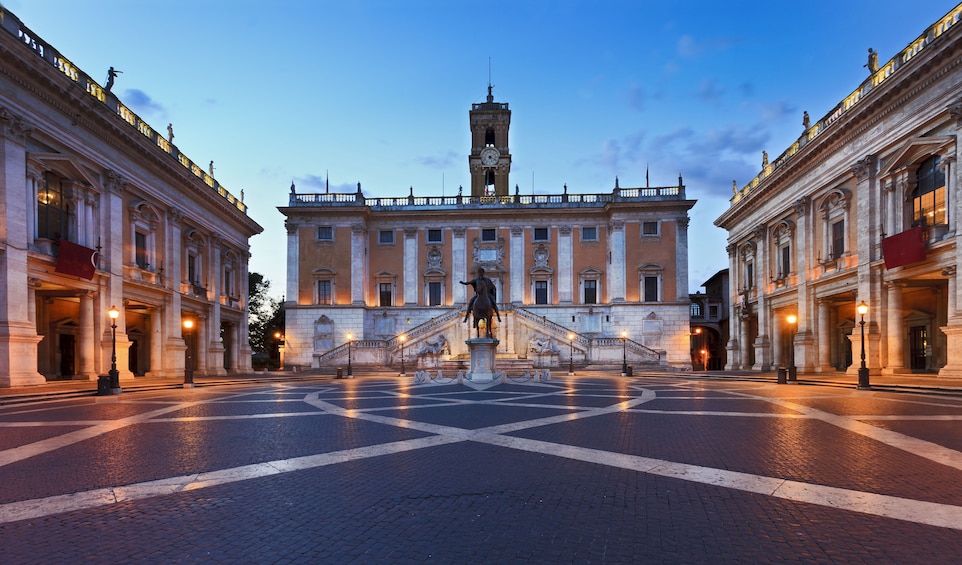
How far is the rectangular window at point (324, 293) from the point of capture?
182 ft

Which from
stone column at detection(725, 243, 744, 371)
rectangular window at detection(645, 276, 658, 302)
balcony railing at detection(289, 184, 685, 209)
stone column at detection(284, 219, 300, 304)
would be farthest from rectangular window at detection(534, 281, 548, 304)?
stone column at detection(284, 219, 300, 304)

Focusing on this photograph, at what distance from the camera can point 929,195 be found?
82.8 ft

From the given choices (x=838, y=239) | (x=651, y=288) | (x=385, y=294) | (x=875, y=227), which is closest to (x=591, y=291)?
(x=651, y=288)

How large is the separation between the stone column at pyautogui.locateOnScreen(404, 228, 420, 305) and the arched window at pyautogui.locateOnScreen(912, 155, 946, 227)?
40211 millimetres

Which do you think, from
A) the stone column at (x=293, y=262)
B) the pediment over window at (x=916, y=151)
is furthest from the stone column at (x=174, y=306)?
the pediment over window at (x=916, y=151)

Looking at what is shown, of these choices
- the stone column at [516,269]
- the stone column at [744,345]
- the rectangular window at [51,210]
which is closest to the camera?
the rectangular window at [51,210]

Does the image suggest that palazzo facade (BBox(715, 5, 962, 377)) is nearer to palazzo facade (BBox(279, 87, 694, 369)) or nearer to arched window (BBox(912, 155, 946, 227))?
arched window (BBox(912, 155, 946, 227))

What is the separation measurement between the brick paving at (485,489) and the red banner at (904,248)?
13669 mm

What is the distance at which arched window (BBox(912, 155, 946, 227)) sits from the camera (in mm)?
24448

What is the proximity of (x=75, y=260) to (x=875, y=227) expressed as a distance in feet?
124

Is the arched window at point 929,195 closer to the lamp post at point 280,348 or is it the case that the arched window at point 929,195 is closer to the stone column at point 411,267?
the stone column at point 411,267

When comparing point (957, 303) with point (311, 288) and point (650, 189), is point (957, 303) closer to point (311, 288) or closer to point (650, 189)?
point (650, 189)

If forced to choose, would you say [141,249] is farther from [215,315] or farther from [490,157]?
[490,157]

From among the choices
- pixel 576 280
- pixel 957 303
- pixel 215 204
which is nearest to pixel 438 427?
pixel 957 303
